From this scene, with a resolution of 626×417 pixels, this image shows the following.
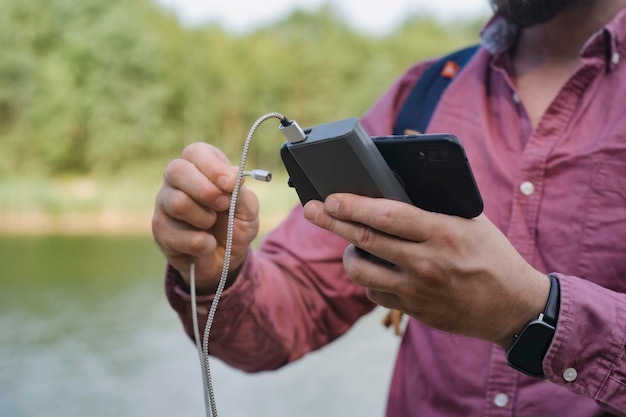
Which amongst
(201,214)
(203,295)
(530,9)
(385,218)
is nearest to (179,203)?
(201,214)

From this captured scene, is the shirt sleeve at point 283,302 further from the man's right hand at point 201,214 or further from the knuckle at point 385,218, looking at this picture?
the knuckle at point 385,218

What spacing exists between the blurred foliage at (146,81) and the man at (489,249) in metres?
18.3

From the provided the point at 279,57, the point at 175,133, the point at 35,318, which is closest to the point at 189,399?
the point at 35,318

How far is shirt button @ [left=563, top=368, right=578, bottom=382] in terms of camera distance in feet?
2.54

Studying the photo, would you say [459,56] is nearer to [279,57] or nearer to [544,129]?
[544,129]

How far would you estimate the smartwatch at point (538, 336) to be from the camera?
74cm

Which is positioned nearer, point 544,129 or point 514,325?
point 514,325

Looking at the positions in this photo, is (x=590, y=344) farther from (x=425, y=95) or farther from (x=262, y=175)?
(x=425, y=95)

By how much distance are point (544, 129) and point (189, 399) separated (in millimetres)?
2983

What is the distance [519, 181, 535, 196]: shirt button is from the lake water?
8.66 feet

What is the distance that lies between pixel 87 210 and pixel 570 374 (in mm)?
13684

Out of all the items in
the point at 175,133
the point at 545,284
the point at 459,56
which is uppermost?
the point at 175,133

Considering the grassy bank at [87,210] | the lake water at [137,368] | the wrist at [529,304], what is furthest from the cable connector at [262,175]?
the grassy bank at [87,210]

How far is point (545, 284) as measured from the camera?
2.43 feet
